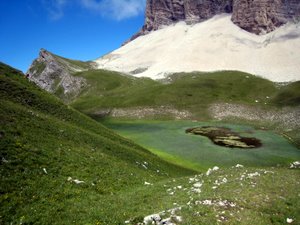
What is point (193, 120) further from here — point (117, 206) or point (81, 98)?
point (117, 206)

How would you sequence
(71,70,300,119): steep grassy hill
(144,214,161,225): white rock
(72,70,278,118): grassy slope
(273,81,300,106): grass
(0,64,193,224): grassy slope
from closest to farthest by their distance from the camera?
(144,214,161,225): white rock
(0,64,193,224): grassy slope
(273,81,300,106): grass
(71,70,300,119): steep grassy hill
(72,70,278,118): grassy slope

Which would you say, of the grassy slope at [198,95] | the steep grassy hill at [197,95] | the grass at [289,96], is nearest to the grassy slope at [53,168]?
the grassy slope at [198,95]

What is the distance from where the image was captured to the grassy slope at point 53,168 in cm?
2158

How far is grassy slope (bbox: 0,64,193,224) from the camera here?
2158 centimetres

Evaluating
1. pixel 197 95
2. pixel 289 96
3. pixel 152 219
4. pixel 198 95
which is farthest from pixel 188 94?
pixel 152 219

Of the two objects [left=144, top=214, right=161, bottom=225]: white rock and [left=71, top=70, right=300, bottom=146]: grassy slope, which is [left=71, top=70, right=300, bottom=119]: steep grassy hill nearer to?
[left=71, top=70, right=300, bottom=146]: grassy slope

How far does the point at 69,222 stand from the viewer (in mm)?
20516

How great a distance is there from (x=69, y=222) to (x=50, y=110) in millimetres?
31644

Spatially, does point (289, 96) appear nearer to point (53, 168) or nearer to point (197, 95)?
point (197, 95)

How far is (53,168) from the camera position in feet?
93.0

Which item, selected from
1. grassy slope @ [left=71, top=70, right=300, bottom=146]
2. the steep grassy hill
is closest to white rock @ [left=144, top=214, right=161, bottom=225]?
grassy slope @ [left=71, top=70, right=300, bottom=146]

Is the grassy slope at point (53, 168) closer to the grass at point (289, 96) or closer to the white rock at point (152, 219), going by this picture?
the white rock at point (152, 219)

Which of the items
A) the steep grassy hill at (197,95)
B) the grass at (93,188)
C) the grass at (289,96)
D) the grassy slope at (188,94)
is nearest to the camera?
the grass at (93,188)

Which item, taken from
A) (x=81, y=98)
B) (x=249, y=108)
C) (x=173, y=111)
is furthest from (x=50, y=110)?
(x=81, y=98)
